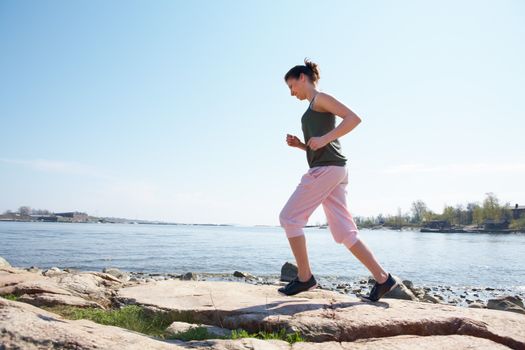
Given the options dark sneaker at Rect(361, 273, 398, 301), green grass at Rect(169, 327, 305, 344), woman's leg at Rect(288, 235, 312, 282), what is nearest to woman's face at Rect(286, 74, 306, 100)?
woman's leg at Rect(288, 235, 312, 282)

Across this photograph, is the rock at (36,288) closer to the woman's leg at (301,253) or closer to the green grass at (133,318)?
the green grass at (133,318)

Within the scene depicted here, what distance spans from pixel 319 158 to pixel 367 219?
199421 millimetres

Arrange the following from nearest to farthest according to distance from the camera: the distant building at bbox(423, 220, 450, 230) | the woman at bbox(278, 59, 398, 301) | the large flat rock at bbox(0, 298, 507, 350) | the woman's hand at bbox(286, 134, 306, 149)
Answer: the large flat rock at bbox(0, 298, 507, 350) < the woman at bbox(278, 59, 398, 301) < the woman's hand at bbox(286, 134, 306, 149) < the distant building at bbox(423, 220, 450, 230)

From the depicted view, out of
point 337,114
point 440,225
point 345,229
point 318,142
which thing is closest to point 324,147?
point 318,142

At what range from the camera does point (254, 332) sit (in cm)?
384

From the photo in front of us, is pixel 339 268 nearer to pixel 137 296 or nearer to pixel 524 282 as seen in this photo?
pixel 524 282

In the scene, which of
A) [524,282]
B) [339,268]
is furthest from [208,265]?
[524,282]

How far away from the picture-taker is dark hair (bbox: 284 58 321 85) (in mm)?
4625

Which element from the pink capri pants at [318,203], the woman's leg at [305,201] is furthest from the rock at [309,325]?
the pink capri pants at [318,203]

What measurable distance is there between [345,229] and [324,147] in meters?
0.95

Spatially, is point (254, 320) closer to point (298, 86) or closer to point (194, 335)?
point (194, 335)

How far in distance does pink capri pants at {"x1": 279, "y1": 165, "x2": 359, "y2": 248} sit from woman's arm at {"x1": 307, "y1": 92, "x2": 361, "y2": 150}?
333 millimetres

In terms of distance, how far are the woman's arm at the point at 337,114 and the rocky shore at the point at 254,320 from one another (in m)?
1.76

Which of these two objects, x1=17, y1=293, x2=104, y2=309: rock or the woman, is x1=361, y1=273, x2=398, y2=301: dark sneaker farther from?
x1=17, y1=293, x2=104, y2=309: rock
